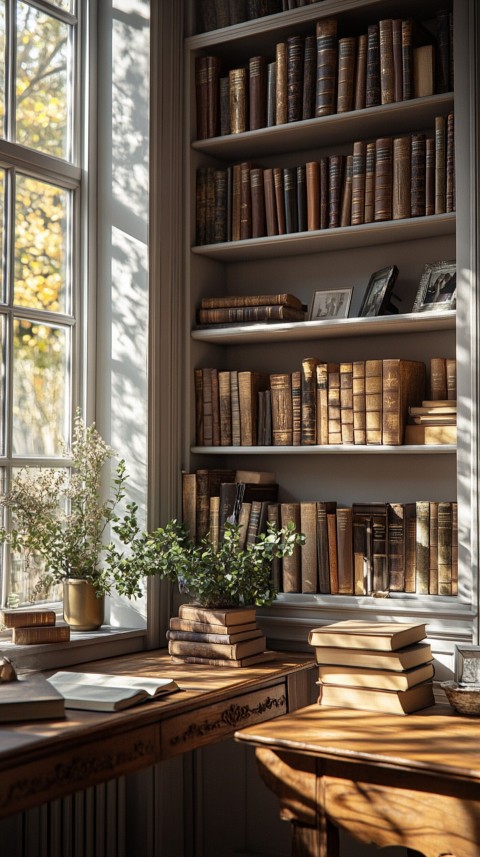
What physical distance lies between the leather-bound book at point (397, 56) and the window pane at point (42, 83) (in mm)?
1157

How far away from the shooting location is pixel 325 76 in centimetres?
316

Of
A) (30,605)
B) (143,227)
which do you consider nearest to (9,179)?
(143,227)

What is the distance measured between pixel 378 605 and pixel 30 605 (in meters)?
1.14

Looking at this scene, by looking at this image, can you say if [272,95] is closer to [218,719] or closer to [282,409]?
[282,409]

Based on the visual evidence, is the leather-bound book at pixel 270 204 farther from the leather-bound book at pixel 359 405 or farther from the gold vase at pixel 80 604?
the gold vase at pixel 80 604

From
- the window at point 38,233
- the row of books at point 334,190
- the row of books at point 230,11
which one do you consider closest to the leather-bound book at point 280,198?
the row of books at point 334,190

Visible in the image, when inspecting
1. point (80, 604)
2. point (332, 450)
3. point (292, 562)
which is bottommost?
point (80, 604)

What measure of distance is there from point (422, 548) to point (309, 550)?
39 cm

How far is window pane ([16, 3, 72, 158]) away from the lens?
316cm

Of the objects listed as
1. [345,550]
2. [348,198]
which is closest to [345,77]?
[348,198]

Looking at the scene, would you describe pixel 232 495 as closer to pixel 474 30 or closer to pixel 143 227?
pixel 143 227

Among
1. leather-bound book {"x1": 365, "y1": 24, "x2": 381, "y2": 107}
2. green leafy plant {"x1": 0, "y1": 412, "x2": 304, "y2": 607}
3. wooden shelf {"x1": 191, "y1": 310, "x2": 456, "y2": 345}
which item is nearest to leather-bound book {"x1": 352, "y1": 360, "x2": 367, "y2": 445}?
wooden shelf {"x1": 191, "y1": 310, "x2": 456, "y2": 345}

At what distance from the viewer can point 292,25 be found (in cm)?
323

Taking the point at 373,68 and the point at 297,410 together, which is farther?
the point at 297,410
